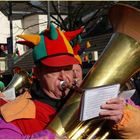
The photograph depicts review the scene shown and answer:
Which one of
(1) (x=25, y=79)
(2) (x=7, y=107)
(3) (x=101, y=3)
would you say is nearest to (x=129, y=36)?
(2) (x=7, y=107)

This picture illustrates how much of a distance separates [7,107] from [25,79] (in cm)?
738

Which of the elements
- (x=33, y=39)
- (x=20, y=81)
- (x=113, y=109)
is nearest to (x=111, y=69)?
(x=113, y=109)

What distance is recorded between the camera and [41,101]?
227 cm

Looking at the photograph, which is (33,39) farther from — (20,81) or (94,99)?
(20,81)

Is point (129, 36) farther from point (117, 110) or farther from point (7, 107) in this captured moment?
point (7, 107)

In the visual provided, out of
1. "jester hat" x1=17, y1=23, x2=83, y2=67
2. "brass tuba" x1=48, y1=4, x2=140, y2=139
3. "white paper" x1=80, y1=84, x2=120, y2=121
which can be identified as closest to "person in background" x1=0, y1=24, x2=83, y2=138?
"jester hat" x1=17, y1=23, x2=83, y2=67

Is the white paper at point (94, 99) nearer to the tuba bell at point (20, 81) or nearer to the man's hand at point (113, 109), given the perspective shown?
the man's hand at point (113, 109)

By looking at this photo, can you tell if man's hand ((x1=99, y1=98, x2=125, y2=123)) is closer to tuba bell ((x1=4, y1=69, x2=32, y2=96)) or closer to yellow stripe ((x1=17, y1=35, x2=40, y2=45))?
yellow stripe ((x1=17, y1=35, x2=40, y2=45))

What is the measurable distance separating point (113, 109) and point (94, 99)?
0.44 ft

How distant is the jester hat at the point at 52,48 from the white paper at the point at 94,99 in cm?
36

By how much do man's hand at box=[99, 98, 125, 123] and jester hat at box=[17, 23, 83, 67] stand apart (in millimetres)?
386

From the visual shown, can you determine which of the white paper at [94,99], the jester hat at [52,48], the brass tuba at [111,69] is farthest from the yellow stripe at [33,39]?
the white paper at [94,99]

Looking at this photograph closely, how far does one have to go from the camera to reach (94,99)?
1.94m

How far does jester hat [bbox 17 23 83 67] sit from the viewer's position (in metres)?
2.30
